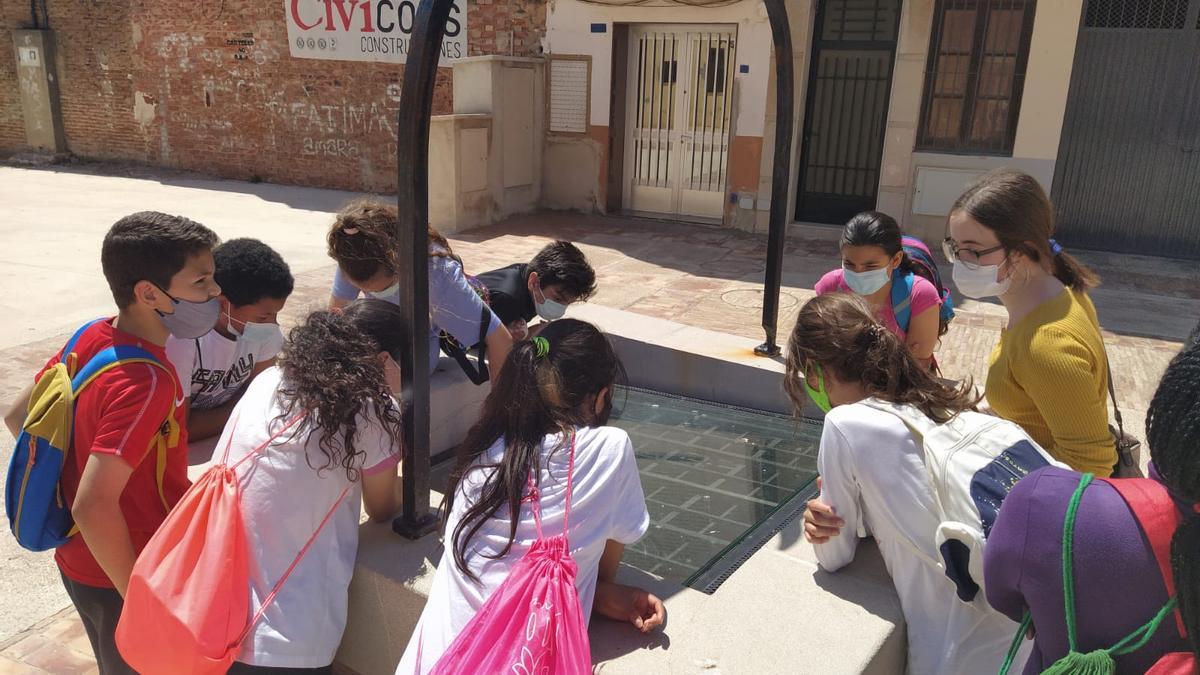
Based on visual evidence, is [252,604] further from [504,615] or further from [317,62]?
[317,62]

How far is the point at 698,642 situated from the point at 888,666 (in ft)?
1.47

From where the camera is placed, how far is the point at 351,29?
13.6 m

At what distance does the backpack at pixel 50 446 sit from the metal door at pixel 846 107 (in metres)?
9.38

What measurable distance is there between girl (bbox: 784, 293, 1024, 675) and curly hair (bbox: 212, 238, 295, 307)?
173cm

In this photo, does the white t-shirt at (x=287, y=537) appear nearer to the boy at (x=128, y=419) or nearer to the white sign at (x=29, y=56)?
the boy at (x=128, y=419)

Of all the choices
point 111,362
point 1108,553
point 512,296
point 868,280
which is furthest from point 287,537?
point 868,280

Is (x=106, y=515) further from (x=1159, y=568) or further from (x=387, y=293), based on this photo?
(x=1159, y=568)

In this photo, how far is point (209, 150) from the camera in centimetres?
1573

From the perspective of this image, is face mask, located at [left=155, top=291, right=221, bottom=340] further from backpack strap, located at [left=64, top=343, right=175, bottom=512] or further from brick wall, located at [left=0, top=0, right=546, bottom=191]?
brick wall, located at [left=0, top=0, right=546, bottom=191]

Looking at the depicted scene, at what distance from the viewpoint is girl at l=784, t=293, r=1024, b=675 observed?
1955 mm

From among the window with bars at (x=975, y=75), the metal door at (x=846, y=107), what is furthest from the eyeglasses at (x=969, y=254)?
the metal door at (x=846, y=107)

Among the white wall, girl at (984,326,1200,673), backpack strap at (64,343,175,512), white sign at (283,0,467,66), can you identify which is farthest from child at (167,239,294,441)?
white sign at (283,0,467,66)

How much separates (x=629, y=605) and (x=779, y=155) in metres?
2.64

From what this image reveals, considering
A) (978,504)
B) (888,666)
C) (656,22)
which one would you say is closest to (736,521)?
(888,666)
